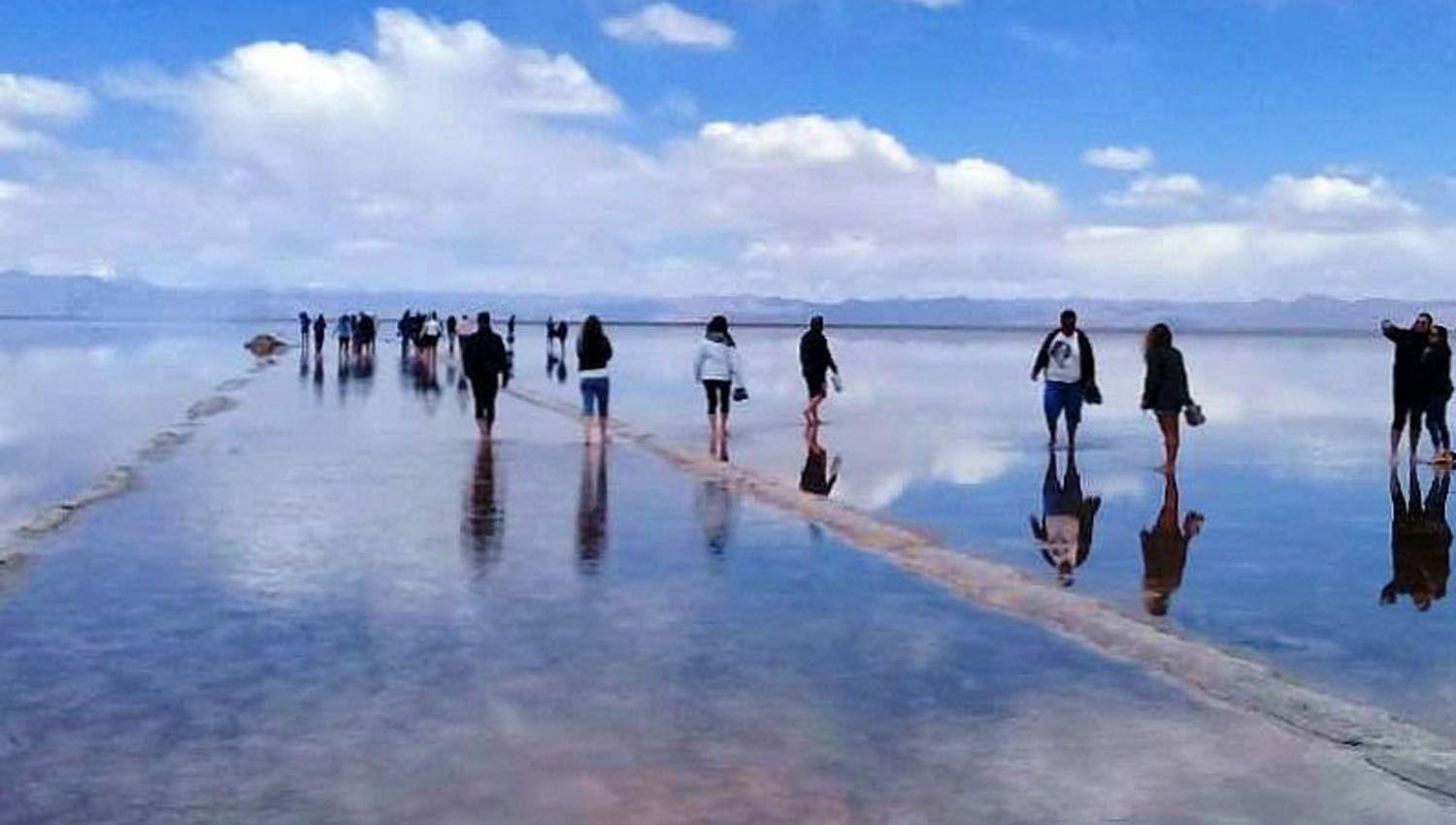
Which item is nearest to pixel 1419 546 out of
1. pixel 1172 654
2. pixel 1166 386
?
pixel 1172 654

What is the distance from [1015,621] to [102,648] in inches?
206

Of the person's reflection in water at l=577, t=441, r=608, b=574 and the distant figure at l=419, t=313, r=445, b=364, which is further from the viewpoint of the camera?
the distant figure at l=419, t=313, r=445, b=364

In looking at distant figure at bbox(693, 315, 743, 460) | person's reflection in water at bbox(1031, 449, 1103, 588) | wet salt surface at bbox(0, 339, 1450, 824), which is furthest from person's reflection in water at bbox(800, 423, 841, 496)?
wet salt surface at bbox(0, 339, 1450, 824)

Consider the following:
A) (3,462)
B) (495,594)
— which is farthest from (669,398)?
(495,594)

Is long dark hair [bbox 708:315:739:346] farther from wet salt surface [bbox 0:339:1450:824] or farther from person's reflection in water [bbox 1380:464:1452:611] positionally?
person's reflection in water [bbox 1380:464:1452:611]

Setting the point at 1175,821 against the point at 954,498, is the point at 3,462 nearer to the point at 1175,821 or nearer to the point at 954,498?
the point at 954,498

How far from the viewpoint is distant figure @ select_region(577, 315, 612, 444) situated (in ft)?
67.6

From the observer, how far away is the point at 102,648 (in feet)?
27.6

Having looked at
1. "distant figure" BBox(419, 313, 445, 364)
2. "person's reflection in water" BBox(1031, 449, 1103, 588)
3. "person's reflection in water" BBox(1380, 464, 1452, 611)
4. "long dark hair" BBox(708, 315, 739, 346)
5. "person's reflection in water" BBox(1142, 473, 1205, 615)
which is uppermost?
"long dark hair" BBox(708, 315, 739, 346)

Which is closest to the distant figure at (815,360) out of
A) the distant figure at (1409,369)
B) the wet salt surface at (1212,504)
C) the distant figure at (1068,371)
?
the wet salt surface at (1212,504)

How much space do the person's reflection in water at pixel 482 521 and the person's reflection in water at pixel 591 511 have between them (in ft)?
2.21

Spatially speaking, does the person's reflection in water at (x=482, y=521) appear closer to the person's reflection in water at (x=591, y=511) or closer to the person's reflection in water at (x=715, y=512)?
the person's reflection in water at (x=591, y=511)

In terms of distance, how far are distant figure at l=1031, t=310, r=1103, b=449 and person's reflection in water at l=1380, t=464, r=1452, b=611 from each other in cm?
395

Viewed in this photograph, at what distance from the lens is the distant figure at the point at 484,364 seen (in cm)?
2211
